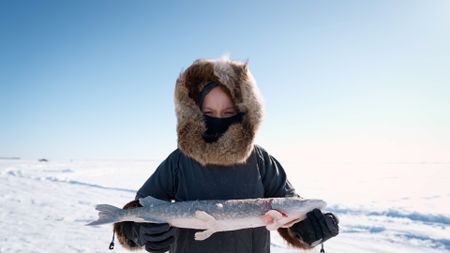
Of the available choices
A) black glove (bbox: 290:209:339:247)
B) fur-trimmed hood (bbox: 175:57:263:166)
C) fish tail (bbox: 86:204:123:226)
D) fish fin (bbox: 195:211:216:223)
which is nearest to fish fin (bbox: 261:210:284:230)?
black glove (bbox: 290:209:339:247)

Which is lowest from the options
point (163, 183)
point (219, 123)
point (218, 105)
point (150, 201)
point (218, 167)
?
point (150, 201)

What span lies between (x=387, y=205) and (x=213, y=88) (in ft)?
29.5

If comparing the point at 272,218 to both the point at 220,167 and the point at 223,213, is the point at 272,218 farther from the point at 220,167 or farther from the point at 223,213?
the point at 220,167

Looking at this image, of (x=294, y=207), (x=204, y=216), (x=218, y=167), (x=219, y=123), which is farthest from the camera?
(x=219, y=123)

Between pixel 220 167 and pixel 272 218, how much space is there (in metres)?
0.53

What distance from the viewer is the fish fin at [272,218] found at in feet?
6.95

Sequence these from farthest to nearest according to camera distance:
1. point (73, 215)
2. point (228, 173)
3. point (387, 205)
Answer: point (387, 205) → point (73, 215) → point (228, 173)

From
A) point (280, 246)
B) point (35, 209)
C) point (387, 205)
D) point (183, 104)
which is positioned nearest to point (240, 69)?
point (183, 104)

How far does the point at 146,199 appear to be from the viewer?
224 cm

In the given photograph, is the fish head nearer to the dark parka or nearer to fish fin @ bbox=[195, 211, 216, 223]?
the dark parka

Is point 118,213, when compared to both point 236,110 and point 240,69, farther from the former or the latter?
point 240,69

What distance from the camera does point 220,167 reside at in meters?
2.43

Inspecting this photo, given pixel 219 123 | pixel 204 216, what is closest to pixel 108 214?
pixel 204 216

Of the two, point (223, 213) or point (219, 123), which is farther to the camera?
point (219, 123)
